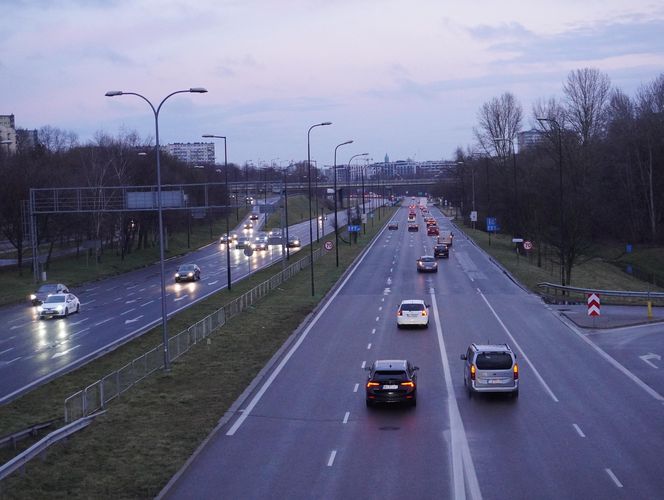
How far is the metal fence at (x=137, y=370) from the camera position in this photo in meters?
20.6

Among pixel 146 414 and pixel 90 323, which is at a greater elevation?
pixel 146 414

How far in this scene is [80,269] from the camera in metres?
67.9

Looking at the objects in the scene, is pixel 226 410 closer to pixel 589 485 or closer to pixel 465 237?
pixel 589 485

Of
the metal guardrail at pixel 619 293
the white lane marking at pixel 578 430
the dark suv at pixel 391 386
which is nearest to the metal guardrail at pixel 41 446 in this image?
the dark suv at pixel 391 386

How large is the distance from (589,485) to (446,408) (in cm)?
703

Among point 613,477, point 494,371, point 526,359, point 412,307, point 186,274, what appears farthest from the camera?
point 186,274

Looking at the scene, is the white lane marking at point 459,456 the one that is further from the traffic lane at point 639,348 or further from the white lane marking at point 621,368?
the traffic lane at point 639,348

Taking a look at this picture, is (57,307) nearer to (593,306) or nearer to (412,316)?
(412,316)

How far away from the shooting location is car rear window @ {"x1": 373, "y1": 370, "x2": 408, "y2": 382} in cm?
2128

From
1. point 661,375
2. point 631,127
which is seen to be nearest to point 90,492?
point 661,375

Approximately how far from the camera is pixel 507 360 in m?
22.3

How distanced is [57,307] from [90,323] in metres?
3.86

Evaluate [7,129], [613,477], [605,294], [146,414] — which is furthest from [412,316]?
[7,129]

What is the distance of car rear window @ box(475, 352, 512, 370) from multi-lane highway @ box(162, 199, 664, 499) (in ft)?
3.01
